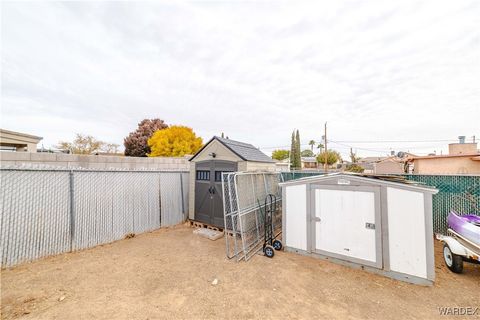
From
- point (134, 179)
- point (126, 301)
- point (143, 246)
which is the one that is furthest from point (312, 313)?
point (134, 179)

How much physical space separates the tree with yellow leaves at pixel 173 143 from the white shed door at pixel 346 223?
54.9 ft

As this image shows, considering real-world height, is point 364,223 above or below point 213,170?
below

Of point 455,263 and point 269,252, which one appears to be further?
point 269,252

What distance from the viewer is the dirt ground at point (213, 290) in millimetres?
2242

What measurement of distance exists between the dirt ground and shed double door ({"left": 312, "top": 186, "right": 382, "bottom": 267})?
297mm

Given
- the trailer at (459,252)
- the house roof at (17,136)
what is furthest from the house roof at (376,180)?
the house roof at (17,136)

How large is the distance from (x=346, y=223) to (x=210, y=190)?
386 centimetres

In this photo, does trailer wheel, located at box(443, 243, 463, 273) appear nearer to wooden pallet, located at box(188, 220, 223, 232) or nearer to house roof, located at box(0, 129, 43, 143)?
wooden pallet, located at box(188, 220, 223, 232)

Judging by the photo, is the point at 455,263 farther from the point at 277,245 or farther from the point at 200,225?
the point at 200,225

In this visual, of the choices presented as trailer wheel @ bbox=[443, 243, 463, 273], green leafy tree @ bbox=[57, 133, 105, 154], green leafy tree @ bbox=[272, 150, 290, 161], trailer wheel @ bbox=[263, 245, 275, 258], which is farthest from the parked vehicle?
green leafy tree @ bbox=[272, 150, 290, 161]

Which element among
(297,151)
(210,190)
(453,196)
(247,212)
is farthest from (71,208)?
(297,151)

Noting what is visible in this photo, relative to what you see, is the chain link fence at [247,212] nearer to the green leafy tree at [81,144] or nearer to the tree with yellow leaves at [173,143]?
the tree with yellow leaves at [173,143]

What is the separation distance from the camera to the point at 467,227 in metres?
3.21

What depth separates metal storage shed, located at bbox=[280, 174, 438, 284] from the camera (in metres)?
2.89
